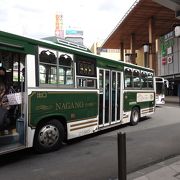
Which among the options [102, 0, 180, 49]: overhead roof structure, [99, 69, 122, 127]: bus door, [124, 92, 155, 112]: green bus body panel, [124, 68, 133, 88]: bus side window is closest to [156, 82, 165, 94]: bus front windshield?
[102, 0, 180, 49]: overhead roof structure

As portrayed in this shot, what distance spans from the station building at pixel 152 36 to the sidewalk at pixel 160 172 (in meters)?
22.4

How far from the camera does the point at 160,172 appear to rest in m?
6.94

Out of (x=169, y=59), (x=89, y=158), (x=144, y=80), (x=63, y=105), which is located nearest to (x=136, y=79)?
(x=144, y=80)

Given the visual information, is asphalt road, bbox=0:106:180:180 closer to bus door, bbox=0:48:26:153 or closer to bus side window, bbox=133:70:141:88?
bus door, bbox=0:48:26:153

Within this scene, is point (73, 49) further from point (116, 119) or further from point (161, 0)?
point (116, 119)

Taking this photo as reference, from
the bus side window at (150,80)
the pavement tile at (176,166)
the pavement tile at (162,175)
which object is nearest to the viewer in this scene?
the pavement tile at (162,175)

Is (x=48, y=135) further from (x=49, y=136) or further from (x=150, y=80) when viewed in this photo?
(x=150, y=80)

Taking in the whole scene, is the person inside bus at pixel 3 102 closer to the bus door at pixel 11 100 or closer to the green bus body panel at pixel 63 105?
the bus door at pixel 11 100

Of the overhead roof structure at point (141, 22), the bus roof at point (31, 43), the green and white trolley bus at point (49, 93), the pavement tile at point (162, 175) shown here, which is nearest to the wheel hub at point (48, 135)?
the green and white trolley bus at point (49, 93)

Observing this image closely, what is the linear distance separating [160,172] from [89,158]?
226 centimetres

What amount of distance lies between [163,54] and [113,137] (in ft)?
117

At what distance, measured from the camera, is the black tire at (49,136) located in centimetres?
894

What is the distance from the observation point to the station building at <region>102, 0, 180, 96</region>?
32.6 m

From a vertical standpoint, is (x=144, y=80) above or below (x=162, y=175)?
above
